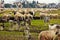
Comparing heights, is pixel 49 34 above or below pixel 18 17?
below

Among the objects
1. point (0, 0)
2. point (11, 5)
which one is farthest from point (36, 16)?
point (0, 0)

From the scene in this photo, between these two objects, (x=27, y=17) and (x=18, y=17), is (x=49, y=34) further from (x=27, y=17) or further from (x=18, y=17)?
(x=18, y=17)

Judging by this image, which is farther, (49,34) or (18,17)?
(18,17)

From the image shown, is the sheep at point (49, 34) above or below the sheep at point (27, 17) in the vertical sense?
below

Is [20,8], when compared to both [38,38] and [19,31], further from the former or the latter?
[38,38]

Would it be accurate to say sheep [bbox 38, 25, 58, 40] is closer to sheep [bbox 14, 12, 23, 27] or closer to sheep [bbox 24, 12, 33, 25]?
sheep [bbox 24, 12, 33, 25]

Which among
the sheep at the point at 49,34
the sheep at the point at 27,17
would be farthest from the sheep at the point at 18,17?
the sheep at the point at 49,34

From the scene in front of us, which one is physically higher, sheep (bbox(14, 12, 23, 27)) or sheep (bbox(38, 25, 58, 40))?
sheep (bbox(14, 12, 23, 27))

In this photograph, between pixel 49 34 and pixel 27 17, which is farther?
pixel 27 17

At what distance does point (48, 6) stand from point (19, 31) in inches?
36.9

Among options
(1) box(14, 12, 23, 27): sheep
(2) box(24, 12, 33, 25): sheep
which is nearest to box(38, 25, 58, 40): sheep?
(2) box(24, 12, 33, 25): sheep

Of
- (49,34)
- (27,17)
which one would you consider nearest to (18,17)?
(27,17)

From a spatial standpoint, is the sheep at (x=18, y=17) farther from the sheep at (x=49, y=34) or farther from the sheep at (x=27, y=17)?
the sheep at (x=49, y=34)

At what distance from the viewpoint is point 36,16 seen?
3.71m
